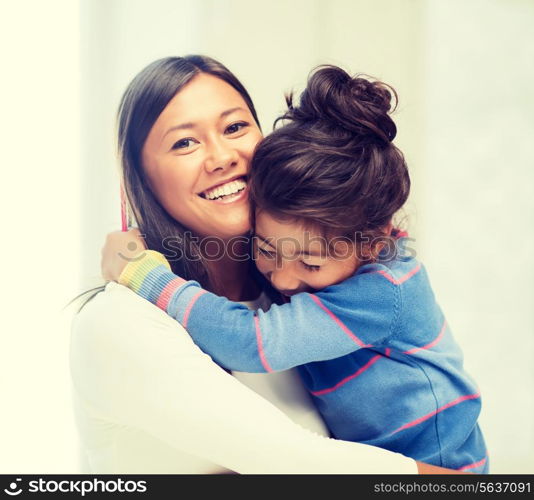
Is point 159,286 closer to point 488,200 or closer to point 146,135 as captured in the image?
point 146,135

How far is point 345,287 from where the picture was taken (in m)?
1.03

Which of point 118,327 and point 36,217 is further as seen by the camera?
point 36,217

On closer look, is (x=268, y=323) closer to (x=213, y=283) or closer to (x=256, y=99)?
(x=213, y=283)

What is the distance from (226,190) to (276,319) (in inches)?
10.6

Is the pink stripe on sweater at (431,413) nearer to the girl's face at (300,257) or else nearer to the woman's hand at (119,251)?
the girl's face at (300,257)

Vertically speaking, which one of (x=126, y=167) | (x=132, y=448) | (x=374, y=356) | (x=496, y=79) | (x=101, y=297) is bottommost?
(x=132, y=448)

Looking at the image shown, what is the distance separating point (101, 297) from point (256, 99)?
0.75 meters

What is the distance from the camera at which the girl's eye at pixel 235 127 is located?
1.15 m

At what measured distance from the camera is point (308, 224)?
1069 mm

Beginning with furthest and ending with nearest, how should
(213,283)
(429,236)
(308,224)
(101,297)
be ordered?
1. (429,236)
2. (213,283)
3. (308,224)
4. (101,297)

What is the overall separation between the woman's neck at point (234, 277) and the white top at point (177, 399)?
274 mm

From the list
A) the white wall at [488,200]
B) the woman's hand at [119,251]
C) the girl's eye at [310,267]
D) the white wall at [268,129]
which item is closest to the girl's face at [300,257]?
the girl's eye at [310,267]

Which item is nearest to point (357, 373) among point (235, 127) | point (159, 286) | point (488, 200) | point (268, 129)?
point (159, 286)

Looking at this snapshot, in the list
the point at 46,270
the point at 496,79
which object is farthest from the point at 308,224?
the point at 496,79
